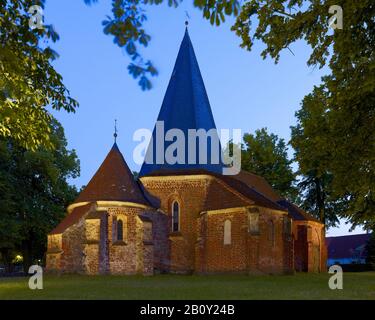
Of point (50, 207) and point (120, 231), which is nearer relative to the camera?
point (120, 231)

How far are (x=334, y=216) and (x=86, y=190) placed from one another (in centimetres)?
2357

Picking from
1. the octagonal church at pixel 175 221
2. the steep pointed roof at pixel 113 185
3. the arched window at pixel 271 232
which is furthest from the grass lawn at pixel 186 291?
the arched window at pixel 271 232

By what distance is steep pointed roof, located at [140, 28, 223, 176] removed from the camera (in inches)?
1420

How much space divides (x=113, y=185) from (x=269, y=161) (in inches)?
716

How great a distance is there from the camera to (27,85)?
12992mm

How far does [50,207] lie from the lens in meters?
41.0

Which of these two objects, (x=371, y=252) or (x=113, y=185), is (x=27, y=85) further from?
(x=371, y=252)

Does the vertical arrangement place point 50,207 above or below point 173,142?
below

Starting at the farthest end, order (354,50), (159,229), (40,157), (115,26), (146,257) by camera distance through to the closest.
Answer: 1. (40,157)
2. (159,229)
3. (146,257)
4. (354,50)
5. (115,26)

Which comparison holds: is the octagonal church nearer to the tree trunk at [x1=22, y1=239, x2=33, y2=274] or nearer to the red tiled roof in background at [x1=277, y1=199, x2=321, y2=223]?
the red tiled roof in background at [x1=277, y1=199, x2=321, y2=223]

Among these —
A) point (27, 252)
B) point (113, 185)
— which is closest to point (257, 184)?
point (113, 185)


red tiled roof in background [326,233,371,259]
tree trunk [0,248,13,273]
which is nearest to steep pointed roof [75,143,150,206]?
tree trunk [0,248,13,273]

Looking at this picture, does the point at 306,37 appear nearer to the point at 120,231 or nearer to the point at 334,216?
the point at 120,231
